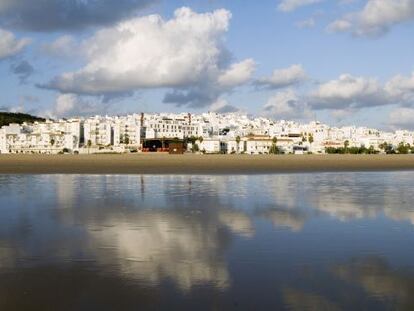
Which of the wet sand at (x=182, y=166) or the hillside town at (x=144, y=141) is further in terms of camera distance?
the hillside town at (x=144, y=141)

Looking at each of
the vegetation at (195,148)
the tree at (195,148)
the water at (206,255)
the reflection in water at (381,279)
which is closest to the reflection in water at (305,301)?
the water at (206,255)

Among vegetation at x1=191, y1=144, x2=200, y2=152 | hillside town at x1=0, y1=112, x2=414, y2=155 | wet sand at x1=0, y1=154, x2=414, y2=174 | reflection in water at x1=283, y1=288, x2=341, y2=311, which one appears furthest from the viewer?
vegetation at x1=191, y1=144, x2=200, y2=152

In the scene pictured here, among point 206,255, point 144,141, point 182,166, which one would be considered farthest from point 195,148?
point 206,255

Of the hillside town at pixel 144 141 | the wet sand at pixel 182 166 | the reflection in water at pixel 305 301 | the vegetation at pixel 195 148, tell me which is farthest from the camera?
the vegetation at pixel 195 148

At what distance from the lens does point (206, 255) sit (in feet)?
28.3

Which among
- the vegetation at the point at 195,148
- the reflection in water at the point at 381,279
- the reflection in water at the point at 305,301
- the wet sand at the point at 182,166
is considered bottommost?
the reflection in water at the point at 305,301

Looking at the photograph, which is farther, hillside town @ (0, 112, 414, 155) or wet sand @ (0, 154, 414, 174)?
hillside town @ (0, 112, 414, 155)

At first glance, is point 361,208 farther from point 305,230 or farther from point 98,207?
point 98,207

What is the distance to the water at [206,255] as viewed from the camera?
628cm

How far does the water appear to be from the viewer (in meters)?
6.28

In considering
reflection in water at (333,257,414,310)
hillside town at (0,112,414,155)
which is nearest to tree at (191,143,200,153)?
hillside town at (0,112,414,155)

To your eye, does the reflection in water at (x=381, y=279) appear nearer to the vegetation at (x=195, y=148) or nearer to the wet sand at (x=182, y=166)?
the wet sand at (x=182, y=166)

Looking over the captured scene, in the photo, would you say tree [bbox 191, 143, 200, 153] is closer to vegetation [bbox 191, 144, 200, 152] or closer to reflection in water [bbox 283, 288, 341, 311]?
vegetation [bbox 191, 144, 200, 152]

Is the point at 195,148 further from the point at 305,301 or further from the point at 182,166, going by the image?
the point at 305,301
